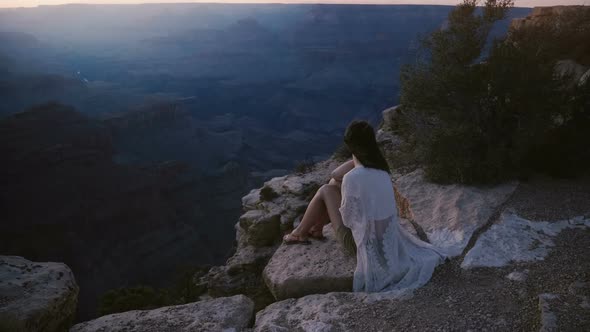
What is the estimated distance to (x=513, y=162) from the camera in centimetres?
558

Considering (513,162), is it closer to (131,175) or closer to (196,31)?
(131,175)

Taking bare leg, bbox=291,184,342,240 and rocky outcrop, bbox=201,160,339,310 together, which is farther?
rocky outcrop, bbox=201,160,339,310

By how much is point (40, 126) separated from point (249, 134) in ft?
103

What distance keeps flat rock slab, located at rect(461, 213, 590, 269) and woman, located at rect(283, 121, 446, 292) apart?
40 cm

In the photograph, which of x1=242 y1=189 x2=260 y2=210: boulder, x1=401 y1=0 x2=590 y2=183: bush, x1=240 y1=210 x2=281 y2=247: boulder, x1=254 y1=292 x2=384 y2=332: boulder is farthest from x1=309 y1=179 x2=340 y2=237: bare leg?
x1=242 y1=189 x2=260 y2=210: boulder

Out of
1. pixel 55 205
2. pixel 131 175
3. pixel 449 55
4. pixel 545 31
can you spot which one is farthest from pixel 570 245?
pixel 131 175

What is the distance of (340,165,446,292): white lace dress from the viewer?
3.56m

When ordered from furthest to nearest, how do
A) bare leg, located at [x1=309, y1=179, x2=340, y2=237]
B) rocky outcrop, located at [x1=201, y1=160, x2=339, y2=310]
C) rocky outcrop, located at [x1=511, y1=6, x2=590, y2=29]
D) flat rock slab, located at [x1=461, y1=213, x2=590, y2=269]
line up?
rocky outcrop, located at [x1=511, y1=6, x2=590, y2=29] < rocky outcrop, located at [x1=201, y1=160, x2=339, y2=310] < bare leg, located at [x1=309, y1=179, x2=340, y2=237] < flat rock slab, located at [x1=461, y1=213, x2=590, y2=269]

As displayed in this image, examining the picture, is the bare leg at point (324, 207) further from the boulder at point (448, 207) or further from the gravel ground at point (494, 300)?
the boulder at point (448, 207)

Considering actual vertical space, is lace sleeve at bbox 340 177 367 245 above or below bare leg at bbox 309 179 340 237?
above

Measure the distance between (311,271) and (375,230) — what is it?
96cm

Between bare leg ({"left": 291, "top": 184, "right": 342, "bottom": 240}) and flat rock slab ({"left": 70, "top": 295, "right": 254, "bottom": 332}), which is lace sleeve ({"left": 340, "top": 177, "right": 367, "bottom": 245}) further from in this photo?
flat rock slab ({"left": 70, "top": 295, "right": 254, "bottom": 332})

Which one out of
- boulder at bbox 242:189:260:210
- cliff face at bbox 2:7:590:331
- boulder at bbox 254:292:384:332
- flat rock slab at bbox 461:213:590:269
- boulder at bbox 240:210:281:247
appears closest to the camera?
cliff face at bbox 2:7:590:331

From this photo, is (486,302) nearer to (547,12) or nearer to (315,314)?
(315,314)
